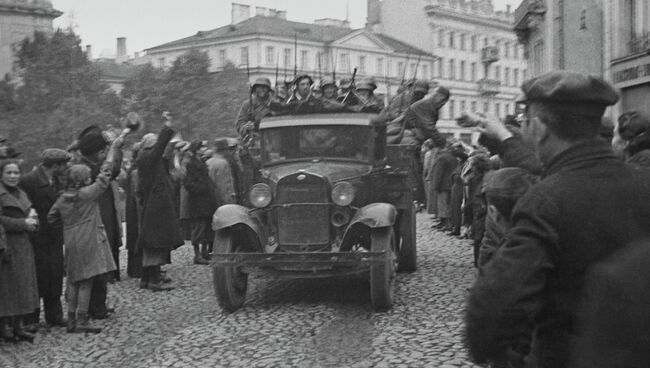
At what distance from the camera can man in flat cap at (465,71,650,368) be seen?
2695 millimetres

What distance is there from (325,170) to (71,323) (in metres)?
3.21

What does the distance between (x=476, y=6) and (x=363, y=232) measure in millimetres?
90334

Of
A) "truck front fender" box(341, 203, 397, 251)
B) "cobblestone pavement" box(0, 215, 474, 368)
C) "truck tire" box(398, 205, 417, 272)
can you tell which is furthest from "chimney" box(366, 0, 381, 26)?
"truck front fender" box(341, 203, 397, 251)

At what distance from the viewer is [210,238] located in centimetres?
1424

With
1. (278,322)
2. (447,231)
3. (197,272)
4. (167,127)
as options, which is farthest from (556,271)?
(447,231)

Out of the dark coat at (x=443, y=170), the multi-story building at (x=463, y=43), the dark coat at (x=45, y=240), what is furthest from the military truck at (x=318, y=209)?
the multi-story building at (x=463, y=43)

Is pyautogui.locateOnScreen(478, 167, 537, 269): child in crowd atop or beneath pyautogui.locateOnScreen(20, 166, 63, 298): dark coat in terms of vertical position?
atop

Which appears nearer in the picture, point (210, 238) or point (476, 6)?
point (210, 238)

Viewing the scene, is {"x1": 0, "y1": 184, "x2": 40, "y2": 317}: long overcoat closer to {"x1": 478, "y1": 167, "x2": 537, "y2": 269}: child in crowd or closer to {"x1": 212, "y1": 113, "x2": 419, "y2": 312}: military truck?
{"x1": 212, "y1": 113, "x2": 419, "y2": 312}: military truck

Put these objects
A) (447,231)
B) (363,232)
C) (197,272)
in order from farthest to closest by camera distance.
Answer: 1. (447,231)
2. (197,272)
3. (363,232)

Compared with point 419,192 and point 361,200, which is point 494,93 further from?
point 361,200

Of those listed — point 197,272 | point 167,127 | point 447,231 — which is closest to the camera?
point 167,127

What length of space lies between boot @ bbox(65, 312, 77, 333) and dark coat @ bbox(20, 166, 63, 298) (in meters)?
0.41

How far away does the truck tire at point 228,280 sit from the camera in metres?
9.62
